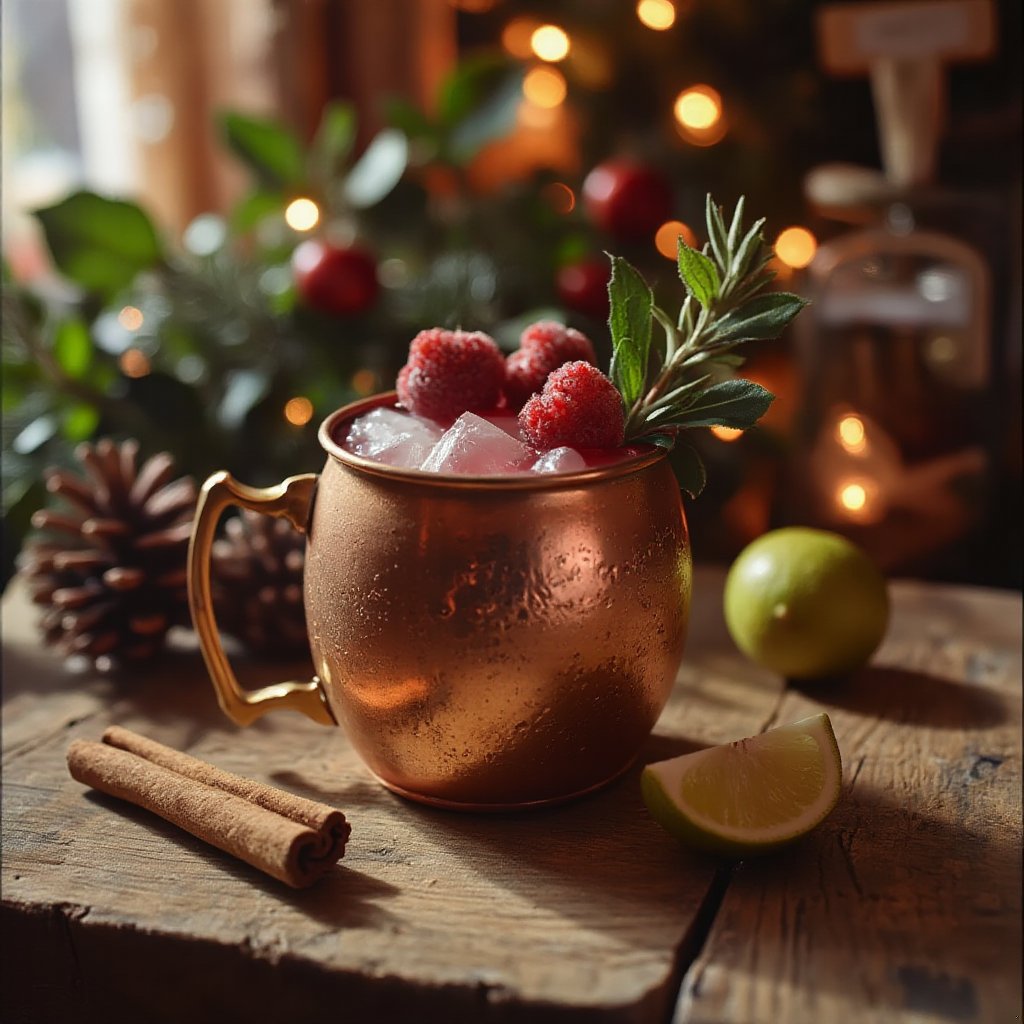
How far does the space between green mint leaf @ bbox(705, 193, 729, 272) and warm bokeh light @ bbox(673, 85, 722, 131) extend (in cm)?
104

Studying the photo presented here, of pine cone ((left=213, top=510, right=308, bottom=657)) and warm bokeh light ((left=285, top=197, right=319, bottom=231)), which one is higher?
warm bokeh light ((left=285, top=197, right=319, bottom=231))

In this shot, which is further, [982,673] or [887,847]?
[982,673]

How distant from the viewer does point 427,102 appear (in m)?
2.17

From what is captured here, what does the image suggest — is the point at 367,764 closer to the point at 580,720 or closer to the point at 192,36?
the point at 580,720

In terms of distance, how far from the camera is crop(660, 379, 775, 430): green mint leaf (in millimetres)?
756

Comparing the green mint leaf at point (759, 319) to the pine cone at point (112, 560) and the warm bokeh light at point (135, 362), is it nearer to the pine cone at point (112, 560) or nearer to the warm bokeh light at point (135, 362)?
the pine cone at point (112, 560)

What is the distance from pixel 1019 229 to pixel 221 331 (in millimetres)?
1185

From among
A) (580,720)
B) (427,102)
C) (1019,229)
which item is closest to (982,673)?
(580,720)

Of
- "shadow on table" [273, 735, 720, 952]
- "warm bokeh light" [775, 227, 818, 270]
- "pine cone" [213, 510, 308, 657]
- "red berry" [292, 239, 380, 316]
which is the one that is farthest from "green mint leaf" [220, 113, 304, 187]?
"shadow on table" [273, 735, 720, 952]

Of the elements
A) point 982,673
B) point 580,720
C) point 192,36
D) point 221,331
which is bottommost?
point 982,673

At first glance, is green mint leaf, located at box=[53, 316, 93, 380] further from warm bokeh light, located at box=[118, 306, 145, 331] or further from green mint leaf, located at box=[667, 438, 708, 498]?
green mint leaf, located at box=[667, 438, 708, 498]

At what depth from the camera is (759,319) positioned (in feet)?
2.54

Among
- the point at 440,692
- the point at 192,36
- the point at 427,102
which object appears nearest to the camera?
the point at 440,692

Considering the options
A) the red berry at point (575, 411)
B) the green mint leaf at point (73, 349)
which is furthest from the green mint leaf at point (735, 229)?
the green mint leaf at point (73, 349)
